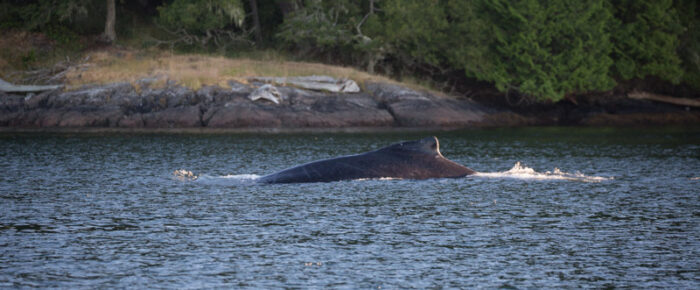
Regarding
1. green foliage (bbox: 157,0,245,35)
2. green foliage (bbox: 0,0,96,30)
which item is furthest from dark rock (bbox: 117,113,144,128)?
green foliage (bbox: 0,0,96,30)

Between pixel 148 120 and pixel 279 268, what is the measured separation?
3785cm

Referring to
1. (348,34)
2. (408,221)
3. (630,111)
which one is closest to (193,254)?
(408,221)

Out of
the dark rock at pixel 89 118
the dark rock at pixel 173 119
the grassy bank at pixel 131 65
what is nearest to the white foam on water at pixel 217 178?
the dark rock at pixel 173 119

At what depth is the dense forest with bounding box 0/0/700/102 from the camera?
57719 mm

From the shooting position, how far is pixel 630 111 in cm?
5962

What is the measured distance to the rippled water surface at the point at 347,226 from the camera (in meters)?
11.9

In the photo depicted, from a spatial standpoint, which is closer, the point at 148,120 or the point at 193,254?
the point at 193,254

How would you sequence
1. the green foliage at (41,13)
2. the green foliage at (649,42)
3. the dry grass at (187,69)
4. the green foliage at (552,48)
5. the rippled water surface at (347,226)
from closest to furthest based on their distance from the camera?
the rippled water surface at (347,226) → the dry grass at (187,69) → the green foliage at (552,48) → the green foliage at (649,42) → the green foliage at (41,13)

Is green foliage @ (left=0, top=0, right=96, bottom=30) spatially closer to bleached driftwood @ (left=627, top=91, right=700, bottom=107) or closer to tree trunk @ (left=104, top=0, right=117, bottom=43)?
tree trunk @ (left=104, top=0, right=117, bottom=43)

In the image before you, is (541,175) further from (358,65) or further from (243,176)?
(358,65)

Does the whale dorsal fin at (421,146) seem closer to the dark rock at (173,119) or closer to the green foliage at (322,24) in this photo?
the dark rock at (173,119)

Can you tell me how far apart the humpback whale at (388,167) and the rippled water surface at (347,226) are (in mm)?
608

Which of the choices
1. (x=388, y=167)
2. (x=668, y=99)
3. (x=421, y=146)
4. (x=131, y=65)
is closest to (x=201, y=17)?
→ (x=131, y=65)

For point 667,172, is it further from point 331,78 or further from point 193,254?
point 331,78
